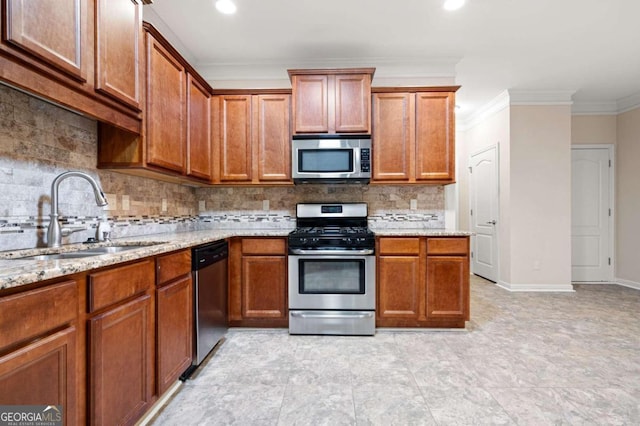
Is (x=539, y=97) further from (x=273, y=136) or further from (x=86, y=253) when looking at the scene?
(x=86, y=253)

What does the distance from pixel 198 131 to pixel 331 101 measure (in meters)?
1.29

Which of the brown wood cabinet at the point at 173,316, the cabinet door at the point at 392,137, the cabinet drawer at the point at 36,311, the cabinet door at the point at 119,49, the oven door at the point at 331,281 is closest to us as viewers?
the cabinet drawer at the point at 36,311

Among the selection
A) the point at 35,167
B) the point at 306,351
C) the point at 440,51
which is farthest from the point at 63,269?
the point at 440,51

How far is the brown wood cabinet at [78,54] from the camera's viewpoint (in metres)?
1.14

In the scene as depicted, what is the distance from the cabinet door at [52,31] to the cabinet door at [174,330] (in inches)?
45.6

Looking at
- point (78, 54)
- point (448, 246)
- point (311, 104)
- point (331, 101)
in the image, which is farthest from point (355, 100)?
point (78, 54)

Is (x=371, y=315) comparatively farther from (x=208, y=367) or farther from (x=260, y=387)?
(x=208, y=367)

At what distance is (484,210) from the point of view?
4777mm

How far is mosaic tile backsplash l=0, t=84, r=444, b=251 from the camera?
1.45 metres

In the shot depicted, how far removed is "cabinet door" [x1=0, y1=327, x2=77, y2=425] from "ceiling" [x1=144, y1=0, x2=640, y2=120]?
2541 millimetres

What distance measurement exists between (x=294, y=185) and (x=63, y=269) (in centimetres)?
245

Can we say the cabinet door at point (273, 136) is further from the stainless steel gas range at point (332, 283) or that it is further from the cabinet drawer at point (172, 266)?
the cabinet drawer at point (172, 266)

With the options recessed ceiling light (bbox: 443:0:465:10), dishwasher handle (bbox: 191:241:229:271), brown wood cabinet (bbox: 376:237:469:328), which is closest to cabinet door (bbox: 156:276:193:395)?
dishwasher handle (bbox: 191:241:229:271)

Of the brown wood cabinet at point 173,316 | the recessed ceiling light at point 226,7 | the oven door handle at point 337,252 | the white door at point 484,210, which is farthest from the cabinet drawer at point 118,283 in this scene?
the white door at point 484,210
